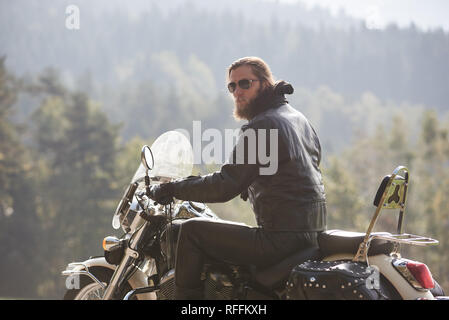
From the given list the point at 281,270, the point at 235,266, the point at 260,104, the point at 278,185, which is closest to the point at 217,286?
the point at 235,266

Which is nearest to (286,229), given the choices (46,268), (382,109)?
(46,268)

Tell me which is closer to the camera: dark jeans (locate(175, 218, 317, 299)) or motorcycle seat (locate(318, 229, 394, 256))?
motorcycle seat (locate(318, 229, 394, 256))

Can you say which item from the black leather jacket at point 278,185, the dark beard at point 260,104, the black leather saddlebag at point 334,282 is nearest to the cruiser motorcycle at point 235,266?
the black leather saddlebag at point 334,282

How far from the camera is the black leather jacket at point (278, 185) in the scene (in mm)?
2959

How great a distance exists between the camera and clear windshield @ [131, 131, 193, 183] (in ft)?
11.6

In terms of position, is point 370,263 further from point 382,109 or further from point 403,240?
point 382,109

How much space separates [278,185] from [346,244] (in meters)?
0.46

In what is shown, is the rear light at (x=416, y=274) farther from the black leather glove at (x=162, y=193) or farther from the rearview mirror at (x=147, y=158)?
the rearview mirror at (x=147, y=158)

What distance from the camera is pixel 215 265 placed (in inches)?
121

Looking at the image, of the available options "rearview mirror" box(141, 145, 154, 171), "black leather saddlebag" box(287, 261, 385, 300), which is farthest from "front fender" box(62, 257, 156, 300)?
"black leather saddlebag" box(287, 261, 385, 300)

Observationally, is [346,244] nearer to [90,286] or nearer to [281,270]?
[281,270]

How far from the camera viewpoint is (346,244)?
2.83 metres

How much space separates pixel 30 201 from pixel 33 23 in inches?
2350

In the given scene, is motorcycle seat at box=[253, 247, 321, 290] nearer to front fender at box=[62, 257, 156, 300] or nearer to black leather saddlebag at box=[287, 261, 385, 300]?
black leather saddlebag at box=[287, 261, 385, 300]
